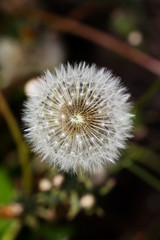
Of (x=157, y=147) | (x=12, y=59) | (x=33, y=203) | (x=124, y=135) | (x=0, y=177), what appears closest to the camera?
(x=124, y=135)

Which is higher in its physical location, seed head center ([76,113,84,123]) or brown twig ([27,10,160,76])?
brown twig ([27,10,160,76])

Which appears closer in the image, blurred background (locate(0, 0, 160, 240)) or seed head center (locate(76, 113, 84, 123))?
seed head center (locate(76, 113, 84, 123))

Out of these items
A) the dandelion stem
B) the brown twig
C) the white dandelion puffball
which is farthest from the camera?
the brown twig

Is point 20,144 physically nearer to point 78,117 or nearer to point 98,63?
point 78,117

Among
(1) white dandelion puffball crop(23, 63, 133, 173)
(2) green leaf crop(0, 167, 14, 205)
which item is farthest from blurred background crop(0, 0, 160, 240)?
(1) white dandelion puffball crop(23, 63, 133, 173)

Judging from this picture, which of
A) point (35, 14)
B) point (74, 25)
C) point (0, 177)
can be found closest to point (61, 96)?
point (0, 177)

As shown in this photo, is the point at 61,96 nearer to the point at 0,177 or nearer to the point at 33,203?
the point at 33,203

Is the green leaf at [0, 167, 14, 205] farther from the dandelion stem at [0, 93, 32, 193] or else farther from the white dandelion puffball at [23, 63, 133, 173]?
the white dandelion puffball at [23, 63, 133, 173]

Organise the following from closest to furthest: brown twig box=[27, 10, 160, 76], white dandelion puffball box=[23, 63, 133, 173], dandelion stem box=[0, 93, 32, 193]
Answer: white dandelion puffball box=[23, 63, 133, 173]
dandelion stem box=[0, 93, 32, 193]
brown twig box=[27, 10, 160, 76]
